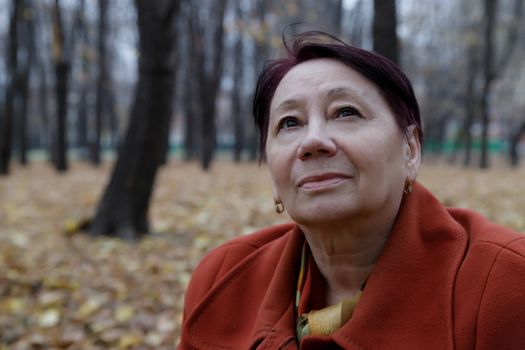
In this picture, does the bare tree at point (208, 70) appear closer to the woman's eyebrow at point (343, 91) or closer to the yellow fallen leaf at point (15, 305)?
the yellow fallen leaf at point (15, 305)

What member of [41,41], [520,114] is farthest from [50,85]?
[520,114]

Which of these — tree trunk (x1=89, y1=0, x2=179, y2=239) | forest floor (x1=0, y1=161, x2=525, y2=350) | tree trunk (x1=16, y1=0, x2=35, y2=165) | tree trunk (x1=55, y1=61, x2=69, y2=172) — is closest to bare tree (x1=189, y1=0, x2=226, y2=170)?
tree trunk (x1=55, y1=61, x2=69, y2=172)

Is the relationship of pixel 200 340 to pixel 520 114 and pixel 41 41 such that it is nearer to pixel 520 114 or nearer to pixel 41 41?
pixel 41 41

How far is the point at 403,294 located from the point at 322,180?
372 millimetres

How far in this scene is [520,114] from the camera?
1521 inches

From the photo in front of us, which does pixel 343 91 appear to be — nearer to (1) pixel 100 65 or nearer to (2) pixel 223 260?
(2) pixel 223 260

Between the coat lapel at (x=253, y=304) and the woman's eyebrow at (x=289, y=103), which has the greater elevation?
the woman's eyebrow at (x=289, y=103)

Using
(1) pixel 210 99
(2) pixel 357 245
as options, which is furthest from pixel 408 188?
(1) pixel 210 99

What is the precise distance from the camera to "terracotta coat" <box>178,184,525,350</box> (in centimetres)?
129

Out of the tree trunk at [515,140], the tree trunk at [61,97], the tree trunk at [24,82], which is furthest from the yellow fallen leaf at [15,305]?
the tree trunk at [515,140]

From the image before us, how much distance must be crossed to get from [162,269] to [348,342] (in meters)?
3.76

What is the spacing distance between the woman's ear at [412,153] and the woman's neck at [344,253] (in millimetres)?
198

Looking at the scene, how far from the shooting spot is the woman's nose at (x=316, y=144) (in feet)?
4.79

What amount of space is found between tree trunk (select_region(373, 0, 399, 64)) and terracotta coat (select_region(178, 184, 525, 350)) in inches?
164
